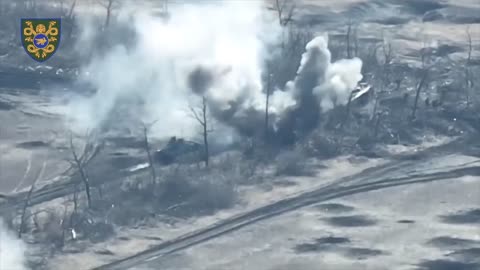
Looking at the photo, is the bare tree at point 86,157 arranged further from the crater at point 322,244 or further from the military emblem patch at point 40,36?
the crater at point 322,244

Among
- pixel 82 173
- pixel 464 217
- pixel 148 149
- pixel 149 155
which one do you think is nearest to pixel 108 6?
pixel 148 149

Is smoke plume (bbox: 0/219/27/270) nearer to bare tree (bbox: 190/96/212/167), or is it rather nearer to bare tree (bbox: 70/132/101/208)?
bare tree (bbox: 70/132/101/208)

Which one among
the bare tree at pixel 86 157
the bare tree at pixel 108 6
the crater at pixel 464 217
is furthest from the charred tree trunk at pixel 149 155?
the bare tree at pixel 108 6

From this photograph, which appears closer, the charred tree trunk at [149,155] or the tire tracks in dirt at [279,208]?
the tire tracks in dirt at [279,208]

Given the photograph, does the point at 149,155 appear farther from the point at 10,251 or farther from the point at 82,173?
the point at 10,251

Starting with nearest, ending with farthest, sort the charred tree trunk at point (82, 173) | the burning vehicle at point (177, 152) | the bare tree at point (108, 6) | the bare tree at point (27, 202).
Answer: the bare tree at point (27, 202) → the charred tree trunk at point (82, 173) → the burning vehicle at point (177, 152) → the bare tree at point (108, 6)

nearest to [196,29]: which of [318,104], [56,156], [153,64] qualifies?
[153,64]
